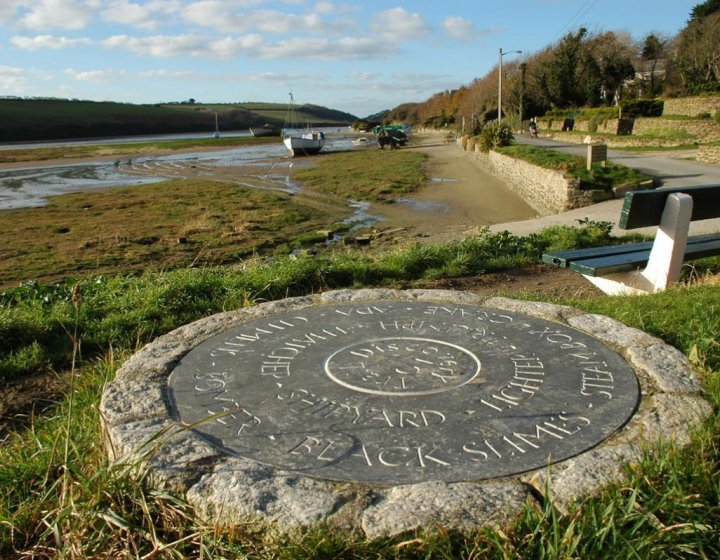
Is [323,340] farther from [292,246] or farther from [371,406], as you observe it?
[292,246]

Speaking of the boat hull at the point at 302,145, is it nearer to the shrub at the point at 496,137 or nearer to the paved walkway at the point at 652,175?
the shrub at the point at 496,137

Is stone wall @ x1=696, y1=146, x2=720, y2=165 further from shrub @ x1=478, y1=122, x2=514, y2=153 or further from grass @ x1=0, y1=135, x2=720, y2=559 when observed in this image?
grass @ x1=0, y1=135, x2=720, y2=559

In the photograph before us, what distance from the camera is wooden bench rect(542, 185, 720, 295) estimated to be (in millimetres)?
5418

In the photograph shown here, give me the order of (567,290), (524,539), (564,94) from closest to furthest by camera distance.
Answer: (524,539) → (567,290) → (564,94)

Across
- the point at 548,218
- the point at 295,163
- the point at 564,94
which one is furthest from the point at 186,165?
the point at 564,94

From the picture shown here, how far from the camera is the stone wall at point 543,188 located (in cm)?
1382

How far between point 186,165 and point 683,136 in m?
24.0

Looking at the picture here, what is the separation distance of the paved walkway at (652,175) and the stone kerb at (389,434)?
6.32 meters

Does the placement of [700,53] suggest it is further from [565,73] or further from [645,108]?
[565,73]

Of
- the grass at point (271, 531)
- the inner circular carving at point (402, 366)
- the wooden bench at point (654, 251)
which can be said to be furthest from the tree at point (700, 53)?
the grass at point (271, 531)

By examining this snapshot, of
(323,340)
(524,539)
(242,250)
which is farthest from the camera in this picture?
(242,250)

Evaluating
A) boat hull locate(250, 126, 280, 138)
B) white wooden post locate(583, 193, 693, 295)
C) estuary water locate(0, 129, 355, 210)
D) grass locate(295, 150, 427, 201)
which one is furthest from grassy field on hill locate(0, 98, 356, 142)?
white wooden post locate(583, 193, 693, 295)

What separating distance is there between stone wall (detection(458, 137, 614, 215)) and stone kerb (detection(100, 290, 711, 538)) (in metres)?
10.2

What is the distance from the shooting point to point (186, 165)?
35438mm
